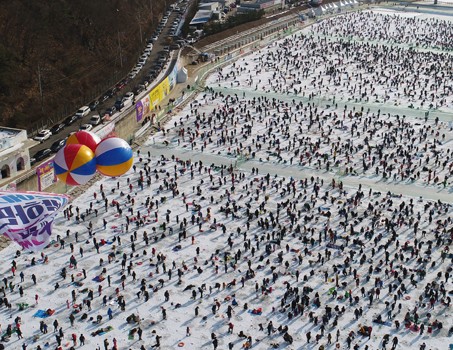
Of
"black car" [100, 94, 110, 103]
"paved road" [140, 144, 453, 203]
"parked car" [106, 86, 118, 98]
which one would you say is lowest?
"paved road" [140, 144, 453, 203]

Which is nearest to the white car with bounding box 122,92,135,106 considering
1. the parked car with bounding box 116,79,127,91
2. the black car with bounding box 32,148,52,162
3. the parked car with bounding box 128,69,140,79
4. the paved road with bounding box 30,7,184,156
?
the paved road with bounding box 30,7,184,156

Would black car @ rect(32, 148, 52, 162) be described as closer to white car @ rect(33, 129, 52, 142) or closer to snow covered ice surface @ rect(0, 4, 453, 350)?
white car @ rect(33, 129, 52, 142)

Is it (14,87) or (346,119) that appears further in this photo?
(14,87)

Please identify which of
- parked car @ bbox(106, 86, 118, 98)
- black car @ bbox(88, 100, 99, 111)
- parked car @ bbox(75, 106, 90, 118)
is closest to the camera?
parked car @ bbox(75, 106, 90, 118)

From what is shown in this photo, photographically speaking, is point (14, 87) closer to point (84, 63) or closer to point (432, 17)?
point (84, 63)

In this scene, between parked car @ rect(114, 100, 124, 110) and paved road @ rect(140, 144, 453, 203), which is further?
parked car @ rect(114, 100, 124, 110)

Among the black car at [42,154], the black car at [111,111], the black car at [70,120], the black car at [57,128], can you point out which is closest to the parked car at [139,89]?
the black car at [111,111]

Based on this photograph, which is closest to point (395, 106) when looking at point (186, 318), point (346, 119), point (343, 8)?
point (346, 119)
